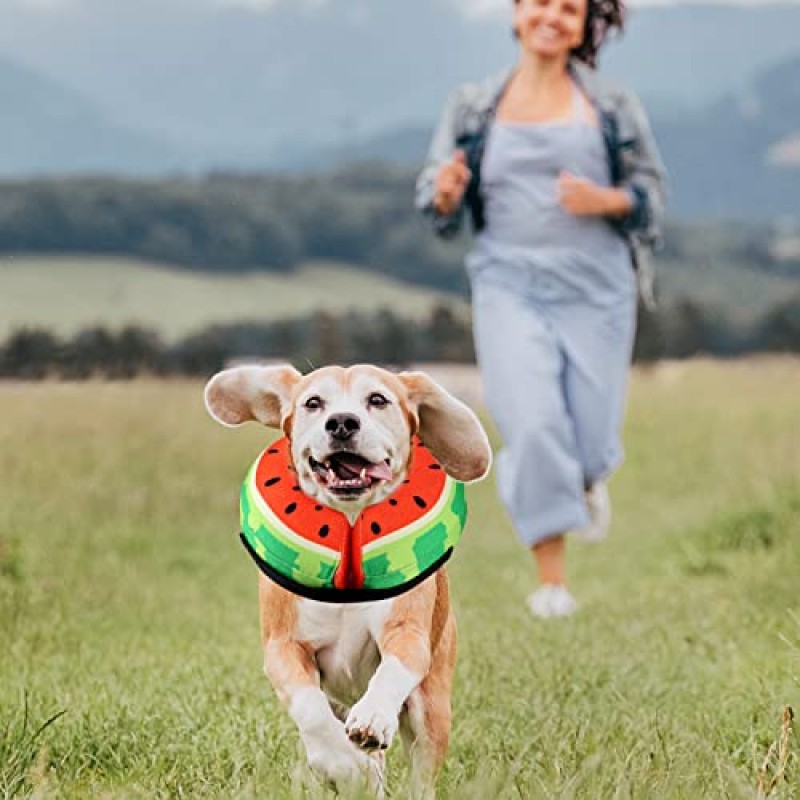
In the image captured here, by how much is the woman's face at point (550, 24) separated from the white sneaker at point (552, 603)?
2.25 metres

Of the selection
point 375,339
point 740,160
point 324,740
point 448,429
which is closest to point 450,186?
point 448,429

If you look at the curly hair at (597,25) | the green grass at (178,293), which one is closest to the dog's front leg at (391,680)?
the curly hair at (597,25)

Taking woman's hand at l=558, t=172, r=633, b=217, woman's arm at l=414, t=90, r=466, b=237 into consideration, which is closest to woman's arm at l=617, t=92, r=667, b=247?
woman's hand at l=558, t=172, r=633, b=217

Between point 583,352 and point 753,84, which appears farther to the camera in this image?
point 753,84

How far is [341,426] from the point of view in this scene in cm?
302

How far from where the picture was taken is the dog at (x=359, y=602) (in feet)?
10.0

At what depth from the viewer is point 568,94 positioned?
7.55 metres

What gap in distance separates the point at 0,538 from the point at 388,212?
35497 mm

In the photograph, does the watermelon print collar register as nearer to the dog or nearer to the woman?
the dog

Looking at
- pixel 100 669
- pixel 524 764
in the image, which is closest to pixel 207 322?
pixel 100 669

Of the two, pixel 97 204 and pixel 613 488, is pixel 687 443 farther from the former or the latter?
pixel 97 204

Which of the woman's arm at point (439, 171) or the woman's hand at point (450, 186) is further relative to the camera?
the woman's arm at point (439, 171)

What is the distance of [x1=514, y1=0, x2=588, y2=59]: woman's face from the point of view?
24.2ft

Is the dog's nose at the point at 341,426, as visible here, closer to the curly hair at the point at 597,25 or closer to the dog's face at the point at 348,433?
the dog's face at the point at 348,433
